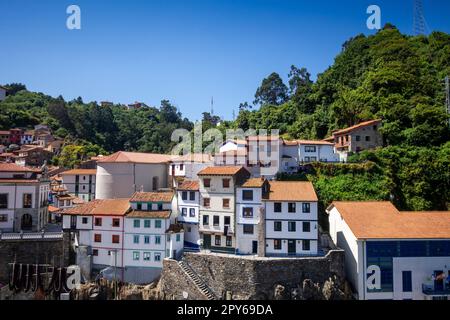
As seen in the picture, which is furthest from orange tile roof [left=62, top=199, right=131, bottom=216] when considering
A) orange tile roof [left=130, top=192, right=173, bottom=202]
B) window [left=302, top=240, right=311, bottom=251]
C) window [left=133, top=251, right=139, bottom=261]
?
window [left=302, top=240, right=311, bottom=251]

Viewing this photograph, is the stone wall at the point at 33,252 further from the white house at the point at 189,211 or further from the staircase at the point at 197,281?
the staircase at the point at 197,281

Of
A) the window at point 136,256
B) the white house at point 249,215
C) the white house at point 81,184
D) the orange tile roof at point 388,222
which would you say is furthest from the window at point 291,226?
the white house at point 81,184

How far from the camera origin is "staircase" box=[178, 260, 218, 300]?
3297 cm

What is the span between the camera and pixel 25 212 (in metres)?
41.7

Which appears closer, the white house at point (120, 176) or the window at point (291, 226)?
the window at point (291, 226)

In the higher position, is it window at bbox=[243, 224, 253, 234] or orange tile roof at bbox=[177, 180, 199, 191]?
orange tile roof at bbox=[177, 180, 199, 191]

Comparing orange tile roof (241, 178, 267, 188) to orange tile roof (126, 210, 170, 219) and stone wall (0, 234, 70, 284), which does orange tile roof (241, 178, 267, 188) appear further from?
stone wall (0, 234, 70, 284)

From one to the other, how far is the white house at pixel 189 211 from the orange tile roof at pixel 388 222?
1459 cm

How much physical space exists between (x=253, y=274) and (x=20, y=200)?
28.0m

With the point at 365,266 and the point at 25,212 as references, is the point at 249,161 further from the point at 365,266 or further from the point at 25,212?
the point at 25,212

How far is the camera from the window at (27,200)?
41938 millimetres

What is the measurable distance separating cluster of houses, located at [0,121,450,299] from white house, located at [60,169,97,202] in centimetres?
1351

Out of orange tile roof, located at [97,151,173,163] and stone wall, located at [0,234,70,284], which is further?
orange tile roof, located at [97,151,173,163]
